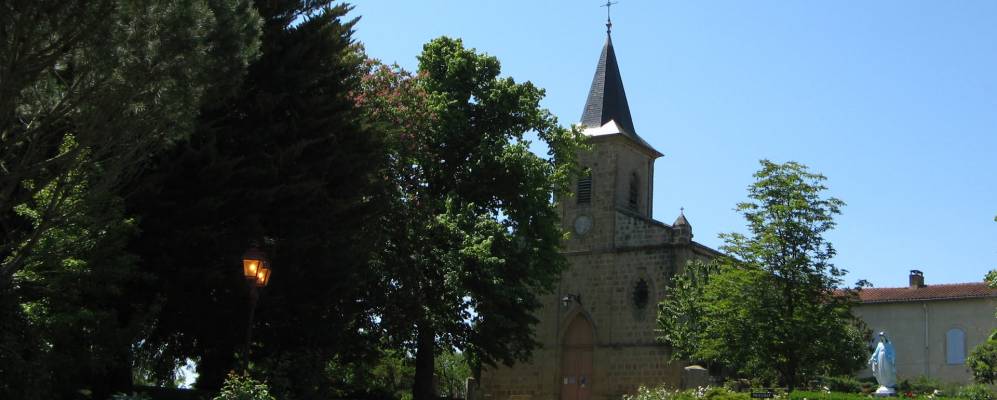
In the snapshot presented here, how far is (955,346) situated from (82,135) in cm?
4002

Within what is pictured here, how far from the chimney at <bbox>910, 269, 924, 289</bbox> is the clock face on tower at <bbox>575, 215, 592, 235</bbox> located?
58.5 ft

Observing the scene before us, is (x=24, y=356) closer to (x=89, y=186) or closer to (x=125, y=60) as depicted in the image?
(x=89, y=186)

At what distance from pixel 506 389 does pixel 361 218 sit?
19.8 meters

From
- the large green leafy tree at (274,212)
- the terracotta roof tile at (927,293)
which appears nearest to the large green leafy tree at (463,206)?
the large green leafy tree at (274,212)

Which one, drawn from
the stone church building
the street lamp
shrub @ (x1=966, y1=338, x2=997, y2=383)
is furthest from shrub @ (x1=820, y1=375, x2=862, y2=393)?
the street lamp

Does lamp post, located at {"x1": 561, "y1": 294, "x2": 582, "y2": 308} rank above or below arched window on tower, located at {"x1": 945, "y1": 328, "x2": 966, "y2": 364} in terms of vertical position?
above

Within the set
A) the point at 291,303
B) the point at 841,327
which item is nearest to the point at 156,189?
the point at 291,303

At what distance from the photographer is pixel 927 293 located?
47.7 m

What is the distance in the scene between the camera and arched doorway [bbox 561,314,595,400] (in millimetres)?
39750

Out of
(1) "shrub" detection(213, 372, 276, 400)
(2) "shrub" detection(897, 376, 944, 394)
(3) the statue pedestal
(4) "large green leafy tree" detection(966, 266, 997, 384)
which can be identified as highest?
(4) "large green leafy tree" detection(966, 266, 997, 384)

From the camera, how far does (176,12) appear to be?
1463cm

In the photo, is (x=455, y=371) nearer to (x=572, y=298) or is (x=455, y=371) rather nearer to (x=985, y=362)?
(x=572, y=298)

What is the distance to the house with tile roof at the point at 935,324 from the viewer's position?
45594 mm

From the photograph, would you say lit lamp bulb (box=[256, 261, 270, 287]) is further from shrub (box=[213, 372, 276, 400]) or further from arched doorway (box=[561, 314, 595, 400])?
arched doorway (box=[561, 314, 595, 400])
